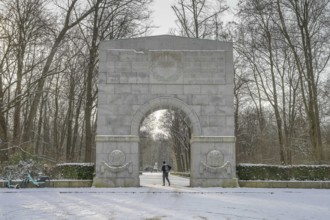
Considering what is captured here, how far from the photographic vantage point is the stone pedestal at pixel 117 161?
63.2ft

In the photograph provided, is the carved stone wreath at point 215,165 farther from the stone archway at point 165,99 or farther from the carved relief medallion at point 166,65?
the carved relief medallion at point 166,65

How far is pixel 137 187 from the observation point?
63.1ft

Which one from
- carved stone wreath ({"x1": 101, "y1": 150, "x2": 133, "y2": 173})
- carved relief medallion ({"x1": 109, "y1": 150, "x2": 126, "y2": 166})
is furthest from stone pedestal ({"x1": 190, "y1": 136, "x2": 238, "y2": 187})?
carved relief medallion ({"x1": 109, "y1": 150, "x2": 126, "y2": 166})

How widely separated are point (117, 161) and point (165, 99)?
379 centimetres

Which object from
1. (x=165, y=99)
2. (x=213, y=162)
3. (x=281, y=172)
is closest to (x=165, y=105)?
(x=165, y=99)

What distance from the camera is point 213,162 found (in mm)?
19516

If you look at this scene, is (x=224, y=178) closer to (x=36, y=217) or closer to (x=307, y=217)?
(x=307, y=217)

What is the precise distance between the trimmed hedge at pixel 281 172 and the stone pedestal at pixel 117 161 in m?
5.29

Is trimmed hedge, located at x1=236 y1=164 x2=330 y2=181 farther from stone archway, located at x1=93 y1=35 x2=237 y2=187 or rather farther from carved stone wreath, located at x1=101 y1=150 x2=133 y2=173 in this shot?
carved stone wreath, located at x1=101 y1=150 x2=133 y2=173

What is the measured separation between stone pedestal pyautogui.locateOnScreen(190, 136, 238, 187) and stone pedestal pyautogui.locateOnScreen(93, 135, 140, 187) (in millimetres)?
2853

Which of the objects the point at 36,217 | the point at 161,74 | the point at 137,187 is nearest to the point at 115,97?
the point at 161,74

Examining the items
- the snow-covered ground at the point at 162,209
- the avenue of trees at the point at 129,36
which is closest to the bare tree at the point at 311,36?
the avenue of trees at the point at 129,36

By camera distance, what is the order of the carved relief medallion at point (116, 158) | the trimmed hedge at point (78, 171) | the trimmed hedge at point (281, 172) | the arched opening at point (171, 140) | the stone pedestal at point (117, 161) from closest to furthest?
the stone pedestal at point (117, 161) → the carved relief medallion at point (116, 158) → the trimmed hedge at point (78, 171) → the trimmed hedge at point (281, 172) → the arched opening at point (171, 140)

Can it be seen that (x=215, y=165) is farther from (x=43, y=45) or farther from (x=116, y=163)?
(x=43, y=45)
